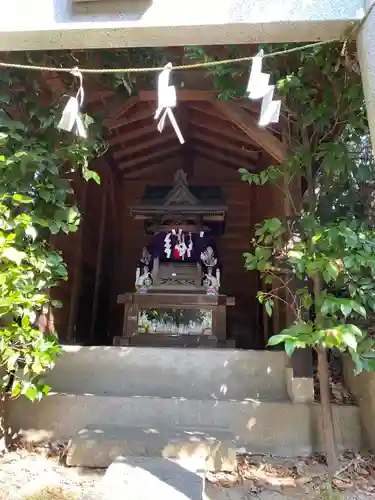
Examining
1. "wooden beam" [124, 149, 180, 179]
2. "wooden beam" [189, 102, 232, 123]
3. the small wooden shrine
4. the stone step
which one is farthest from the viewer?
"wooden beam" [124, 149, 180, 179]

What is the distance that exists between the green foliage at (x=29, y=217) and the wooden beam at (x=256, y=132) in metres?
1.47

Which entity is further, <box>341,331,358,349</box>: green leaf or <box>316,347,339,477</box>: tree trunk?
<box>316,347,339,477</box>: tree trunk

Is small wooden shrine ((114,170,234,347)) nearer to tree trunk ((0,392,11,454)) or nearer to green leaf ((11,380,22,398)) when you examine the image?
tree trunk ((0,392,11,454))

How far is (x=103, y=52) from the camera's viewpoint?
3352mm

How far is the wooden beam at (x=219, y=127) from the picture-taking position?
5.79m

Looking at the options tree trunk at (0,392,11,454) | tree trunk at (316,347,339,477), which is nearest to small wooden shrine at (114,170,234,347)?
tree trunk at (0,392,11,454)

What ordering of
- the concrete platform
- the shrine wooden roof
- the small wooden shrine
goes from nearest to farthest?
the concrete platform
the shrine wooden roof
the small wooden shrine

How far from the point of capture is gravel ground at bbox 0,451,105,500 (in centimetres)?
241

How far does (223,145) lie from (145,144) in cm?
129

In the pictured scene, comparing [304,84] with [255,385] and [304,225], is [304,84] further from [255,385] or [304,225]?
[255,385]

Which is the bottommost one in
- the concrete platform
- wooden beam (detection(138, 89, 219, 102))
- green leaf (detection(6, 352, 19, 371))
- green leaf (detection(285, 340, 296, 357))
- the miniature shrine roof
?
the concrete platform

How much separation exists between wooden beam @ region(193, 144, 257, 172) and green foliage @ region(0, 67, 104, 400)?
163 inches

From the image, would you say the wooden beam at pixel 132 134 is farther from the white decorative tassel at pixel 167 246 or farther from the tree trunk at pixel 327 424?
the tree trunk at pixel 327 424

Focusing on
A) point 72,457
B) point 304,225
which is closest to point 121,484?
point 72,457
